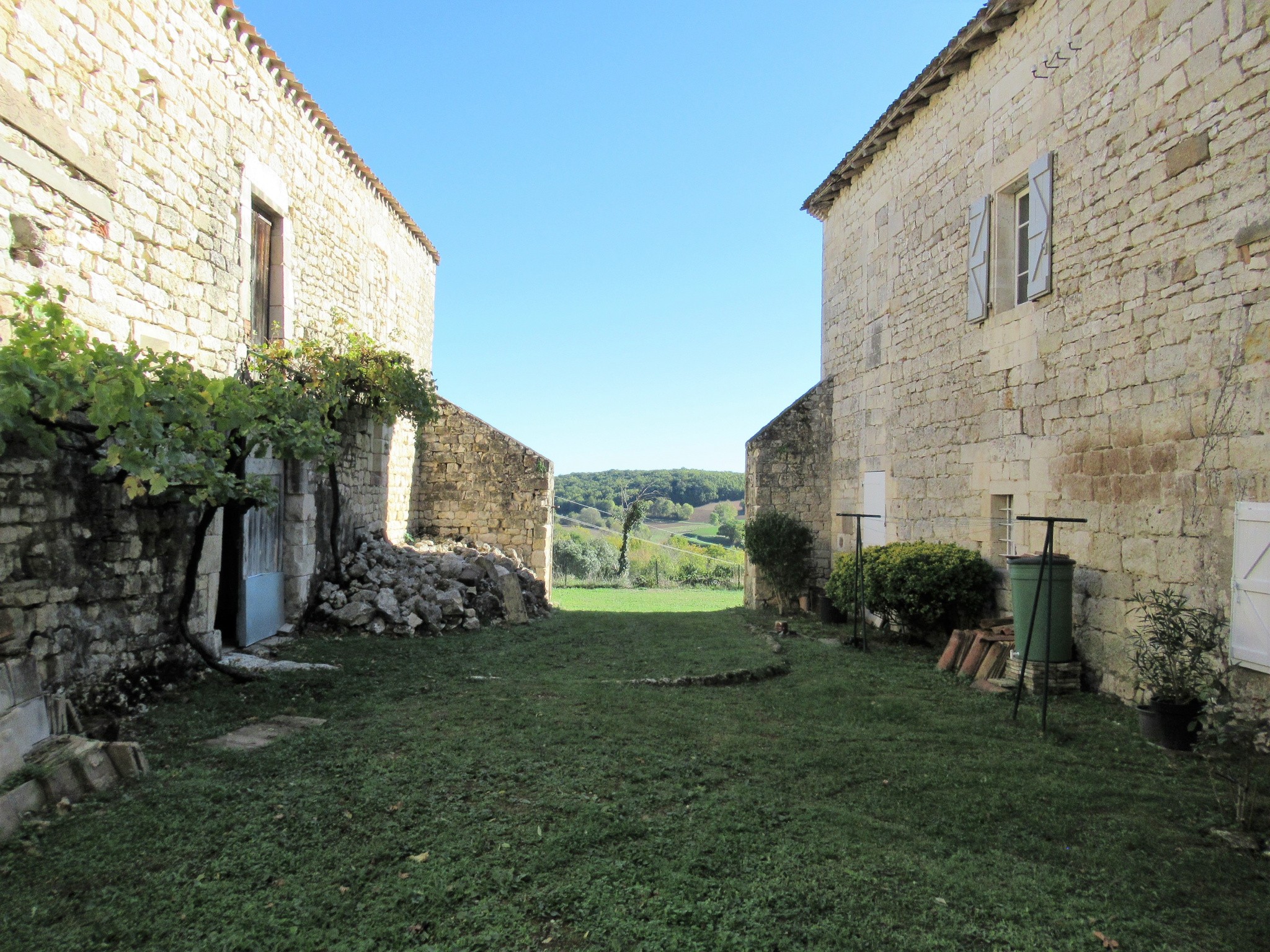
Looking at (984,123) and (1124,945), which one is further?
(984,123)

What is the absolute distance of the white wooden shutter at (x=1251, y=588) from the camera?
180 inches

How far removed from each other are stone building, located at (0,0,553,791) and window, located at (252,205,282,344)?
0.03 meters

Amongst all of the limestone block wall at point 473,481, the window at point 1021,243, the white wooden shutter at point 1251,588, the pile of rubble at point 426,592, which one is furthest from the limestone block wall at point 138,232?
the window at point 1021,243

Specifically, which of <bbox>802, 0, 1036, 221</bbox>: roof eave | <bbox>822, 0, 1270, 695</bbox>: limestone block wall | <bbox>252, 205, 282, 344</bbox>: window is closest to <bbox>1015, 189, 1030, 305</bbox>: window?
<bbox>822, 0, 1270, 695</bbox>: limestone block wall

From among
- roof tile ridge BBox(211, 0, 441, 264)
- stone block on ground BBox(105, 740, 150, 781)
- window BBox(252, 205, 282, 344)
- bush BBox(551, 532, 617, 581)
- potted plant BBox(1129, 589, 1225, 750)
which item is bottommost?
bush BBox(551, 532, 617, 581)

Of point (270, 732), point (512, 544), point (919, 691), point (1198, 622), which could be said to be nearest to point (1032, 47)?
point (1198, 622)

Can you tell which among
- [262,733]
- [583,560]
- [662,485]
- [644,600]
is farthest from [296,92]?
[662,485]

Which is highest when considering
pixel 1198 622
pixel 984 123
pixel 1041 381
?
pixel 984 123

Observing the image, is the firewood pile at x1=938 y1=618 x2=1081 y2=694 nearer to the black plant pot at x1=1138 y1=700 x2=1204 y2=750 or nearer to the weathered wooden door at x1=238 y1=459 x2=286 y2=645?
the black plant pot at x1=1138 y1=700 x2=1204 y2=750

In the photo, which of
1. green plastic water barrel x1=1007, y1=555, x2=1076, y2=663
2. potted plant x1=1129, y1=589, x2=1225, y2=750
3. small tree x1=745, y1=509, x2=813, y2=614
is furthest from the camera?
small tree x1=745, y1=509, x2=813, y2=614

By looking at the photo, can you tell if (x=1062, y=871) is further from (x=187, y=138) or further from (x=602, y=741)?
(x=187, y=138)

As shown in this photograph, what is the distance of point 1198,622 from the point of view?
4.91 metres

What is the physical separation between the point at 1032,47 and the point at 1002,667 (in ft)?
19.2

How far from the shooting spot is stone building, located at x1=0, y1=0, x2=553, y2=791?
461 centimetres
